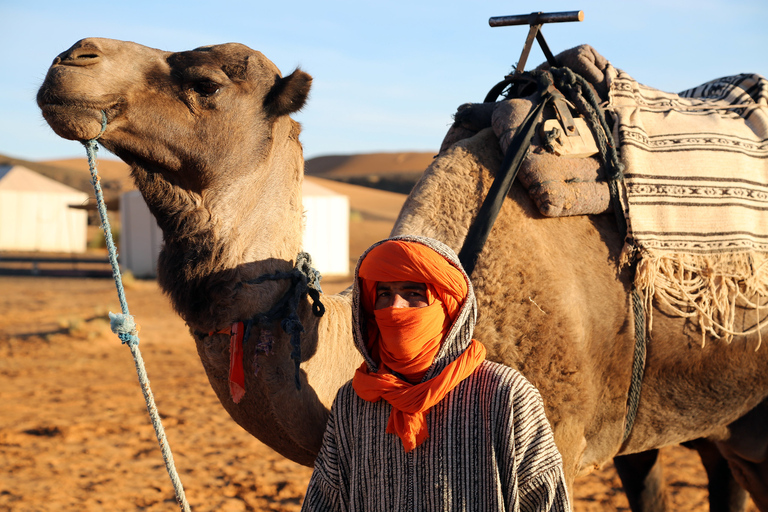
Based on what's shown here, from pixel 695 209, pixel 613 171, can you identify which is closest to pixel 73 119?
pixel 613 171

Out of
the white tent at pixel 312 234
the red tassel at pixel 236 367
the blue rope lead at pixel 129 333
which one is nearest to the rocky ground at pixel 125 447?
the red tassel at pixel 236 367

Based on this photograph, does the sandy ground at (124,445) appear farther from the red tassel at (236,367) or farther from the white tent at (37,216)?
the white tent at (37,216)

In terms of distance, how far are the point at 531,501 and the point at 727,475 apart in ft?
9.50

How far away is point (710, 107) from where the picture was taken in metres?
3.37

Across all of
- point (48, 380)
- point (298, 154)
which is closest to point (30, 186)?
point (48, 380)

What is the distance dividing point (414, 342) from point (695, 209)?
1.65 meters

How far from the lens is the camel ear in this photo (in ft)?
8.66

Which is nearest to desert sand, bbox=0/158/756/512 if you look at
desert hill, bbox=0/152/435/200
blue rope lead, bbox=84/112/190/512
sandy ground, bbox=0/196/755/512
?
sandy ground, bbox=0/196/755/512

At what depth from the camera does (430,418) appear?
1946 mm

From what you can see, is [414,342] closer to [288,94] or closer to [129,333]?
[129,333]

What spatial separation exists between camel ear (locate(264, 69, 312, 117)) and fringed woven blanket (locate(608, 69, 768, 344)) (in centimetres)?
138

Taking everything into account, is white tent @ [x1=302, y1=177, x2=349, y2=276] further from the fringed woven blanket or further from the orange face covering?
the orange face covering

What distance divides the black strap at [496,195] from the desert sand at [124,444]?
3446mm

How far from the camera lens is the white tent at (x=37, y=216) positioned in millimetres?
28422
